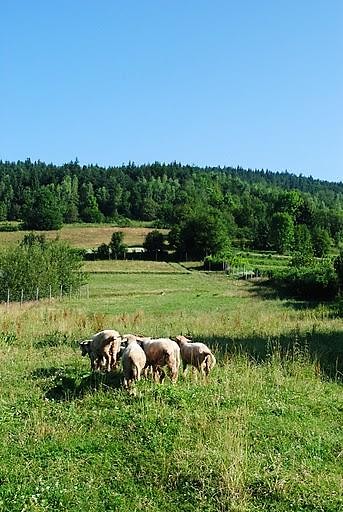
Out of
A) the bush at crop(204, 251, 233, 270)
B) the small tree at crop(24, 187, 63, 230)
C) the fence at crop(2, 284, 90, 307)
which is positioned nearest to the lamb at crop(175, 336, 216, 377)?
the fence at crop(2, 284, 90, 307)

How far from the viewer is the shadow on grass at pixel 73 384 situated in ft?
36.0

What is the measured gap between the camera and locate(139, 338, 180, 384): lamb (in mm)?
11711

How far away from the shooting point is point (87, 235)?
116250 mm

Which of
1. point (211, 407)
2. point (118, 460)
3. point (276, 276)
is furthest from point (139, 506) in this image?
point (276, 276)

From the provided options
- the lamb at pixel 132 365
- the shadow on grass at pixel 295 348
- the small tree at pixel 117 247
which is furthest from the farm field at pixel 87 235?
the lamb at pixel 132 365

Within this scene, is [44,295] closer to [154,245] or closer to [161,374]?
[161,374]

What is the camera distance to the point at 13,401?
35.5ft

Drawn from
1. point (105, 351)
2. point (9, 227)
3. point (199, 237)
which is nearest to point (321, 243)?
point (199, 237)

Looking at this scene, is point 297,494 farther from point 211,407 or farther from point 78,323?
point 78,323

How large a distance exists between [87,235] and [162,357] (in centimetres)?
10615

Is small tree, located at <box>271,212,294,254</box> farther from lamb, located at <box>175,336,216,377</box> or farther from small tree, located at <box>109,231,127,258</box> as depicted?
lamb, located at <box>175,336,216,377</box>

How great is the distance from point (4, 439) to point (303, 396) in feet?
19.5

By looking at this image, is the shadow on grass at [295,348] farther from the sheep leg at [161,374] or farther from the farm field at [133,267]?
the farm field at [133,267]

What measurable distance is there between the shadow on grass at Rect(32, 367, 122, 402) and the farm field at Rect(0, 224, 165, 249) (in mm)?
89545
